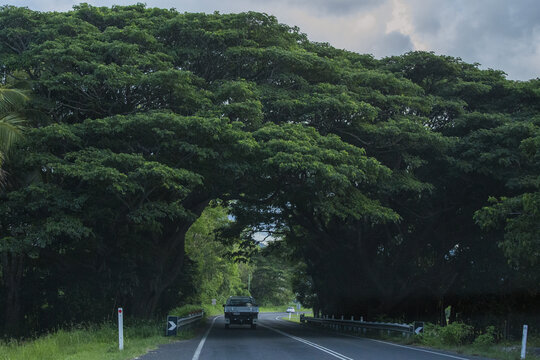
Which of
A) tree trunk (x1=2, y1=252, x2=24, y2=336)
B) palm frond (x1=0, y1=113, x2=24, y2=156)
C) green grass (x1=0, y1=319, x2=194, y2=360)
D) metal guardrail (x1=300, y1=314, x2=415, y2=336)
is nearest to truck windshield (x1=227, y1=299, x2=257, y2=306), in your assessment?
metal guardrail (x1=300, y1=314, x2=415, y2=336)

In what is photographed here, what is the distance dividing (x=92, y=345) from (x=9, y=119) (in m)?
9.09

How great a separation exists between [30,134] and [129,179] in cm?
434

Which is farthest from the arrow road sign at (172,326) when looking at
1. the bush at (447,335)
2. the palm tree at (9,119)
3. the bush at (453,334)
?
the bush at (453,334)

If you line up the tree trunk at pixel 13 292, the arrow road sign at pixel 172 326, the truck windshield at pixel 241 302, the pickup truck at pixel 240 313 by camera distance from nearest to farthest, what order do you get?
the arrow road sign at pixel 172 326 < the tree trunk at pixel 13 292 < the pickup truck at pixel 240 313 < the truck windshield at pixel 241 302

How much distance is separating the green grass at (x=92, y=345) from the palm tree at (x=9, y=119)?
20.1ft

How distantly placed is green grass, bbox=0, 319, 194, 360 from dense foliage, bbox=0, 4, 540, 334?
355cm

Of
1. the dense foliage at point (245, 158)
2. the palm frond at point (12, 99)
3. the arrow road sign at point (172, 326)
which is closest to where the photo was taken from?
the dense foliage at point (245, 158)

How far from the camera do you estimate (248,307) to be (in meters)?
30.7

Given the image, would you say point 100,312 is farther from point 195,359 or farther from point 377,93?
point 377,93

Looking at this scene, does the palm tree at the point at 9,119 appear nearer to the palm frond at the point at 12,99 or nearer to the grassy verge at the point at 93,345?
the palm frond at the point at 12,99

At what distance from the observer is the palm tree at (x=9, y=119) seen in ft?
62.4

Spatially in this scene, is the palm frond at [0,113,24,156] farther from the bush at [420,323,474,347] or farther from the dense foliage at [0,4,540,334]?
the bush at [420,323,474,347]

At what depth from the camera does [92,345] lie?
1577 centimetres

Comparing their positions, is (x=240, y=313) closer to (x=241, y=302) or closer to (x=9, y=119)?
(x=241, y=302)
